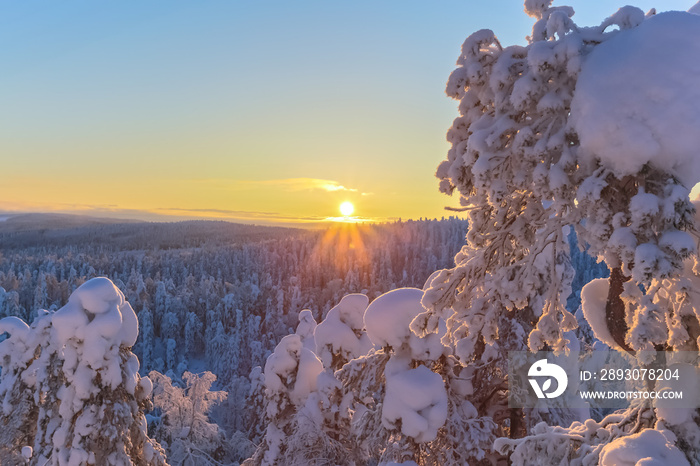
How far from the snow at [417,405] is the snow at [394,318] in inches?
24.7

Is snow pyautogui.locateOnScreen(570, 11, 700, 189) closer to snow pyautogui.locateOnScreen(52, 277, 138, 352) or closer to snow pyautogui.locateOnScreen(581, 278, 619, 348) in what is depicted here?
snow pyautogui.locateOnScreen(581, 278, 619, 348)

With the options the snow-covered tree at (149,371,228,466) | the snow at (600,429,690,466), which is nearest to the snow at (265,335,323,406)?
the snow-covered tree at (149,371,228,466)

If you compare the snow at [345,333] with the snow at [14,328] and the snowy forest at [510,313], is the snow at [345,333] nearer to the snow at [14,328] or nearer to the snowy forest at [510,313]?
the snowy forest at [510,313]

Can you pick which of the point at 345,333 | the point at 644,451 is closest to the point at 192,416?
the point at 345,333

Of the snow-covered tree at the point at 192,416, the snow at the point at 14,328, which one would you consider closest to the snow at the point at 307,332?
the snow-covered tree at the point at 192,416

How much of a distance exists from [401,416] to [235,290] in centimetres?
10432

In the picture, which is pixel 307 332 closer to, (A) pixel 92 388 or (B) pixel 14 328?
(B) pixel 14 328

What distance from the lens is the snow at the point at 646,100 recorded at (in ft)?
11.3

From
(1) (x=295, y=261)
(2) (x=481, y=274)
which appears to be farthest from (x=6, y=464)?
(1) (x=295, y=261)

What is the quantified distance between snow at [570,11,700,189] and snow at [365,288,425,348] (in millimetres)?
4706

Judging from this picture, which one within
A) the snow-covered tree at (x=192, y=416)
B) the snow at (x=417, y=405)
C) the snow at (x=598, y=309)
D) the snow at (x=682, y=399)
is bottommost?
the snow-covered tree at (x=192, y=416)

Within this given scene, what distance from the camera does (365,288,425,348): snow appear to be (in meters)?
8.01

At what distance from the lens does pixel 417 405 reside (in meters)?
7.52

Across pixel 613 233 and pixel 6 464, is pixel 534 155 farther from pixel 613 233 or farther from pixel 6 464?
pixel 6 464
